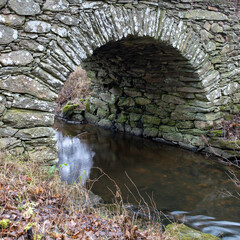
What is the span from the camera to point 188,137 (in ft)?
19.6

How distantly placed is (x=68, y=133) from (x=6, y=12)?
492cm

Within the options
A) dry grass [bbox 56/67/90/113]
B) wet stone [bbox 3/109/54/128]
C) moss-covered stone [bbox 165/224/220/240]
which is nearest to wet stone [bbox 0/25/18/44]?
wet stone [bbox 3/109/54/128]

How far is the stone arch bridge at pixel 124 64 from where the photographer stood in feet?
9.96

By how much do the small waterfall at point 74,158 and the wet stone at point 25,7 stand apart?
8.55 ft

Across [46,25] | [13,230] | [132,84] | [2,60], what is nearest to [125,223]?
[13,230]

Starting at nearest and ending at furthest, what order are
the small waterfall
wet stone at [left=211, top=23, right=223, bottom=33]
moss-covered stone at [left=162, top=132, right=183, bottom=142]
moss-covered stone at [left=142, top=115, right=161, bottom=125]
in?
1. the small waterfall
2. wet stone at [left=211, top=23, right=223, bottom=33]
3. moss-covered stone at [left=162, top=132, right=183, bottom=142]
4. moss-covered stone at [left=142, top=115, right=161, bottom=125]

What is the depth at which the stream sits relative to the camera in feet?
11.4

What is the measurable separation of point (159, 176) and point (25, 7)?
11.7 feet

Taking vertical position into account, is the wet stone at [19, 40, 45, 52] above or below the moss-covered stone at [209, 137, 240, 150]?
above

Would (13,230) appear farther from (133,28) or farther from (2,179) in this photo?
(133,28)

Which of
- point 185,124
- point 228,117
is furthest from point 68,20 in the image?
point 228,117

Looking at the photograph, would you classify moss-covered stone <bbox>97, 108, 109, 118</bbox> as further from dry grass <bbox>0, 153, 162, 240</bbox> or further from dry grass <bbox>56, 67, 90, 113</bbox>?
dry grass <bbox>0, 153, 162, 240</bbox>

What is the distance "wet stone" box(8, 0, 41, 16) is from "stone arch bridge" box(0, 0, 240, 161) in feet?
0.04

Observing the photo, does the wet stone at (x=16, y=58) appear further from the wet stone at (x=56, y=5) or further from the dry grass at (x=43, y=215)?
the dry grass at (x=43, y=215)
